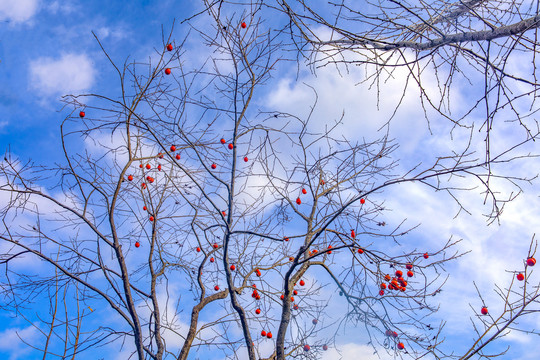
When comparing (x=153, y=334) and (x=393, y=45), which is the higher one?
(x=393, y=45)

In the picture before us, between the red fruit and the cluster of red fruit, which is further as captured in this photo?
the cluster of red fruit

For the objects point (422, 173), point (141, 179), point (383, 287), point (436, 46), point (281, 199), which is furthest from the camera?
point (141, 179)

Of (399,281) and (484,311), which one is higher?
(399,281)

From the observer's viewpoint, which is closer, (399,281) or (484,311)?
(484,311)

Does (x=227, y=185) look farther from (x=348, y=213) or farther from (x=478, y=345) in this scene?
(x=478, y=345)

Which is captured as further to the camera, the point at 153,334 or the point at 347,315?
the point at 153,334

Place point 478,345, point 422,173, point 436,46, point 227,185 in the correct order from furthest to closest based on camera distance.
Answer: point 227,185, point 478,345, point 422,173, point 436,46

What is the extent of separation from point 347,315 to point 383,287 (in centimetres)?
49

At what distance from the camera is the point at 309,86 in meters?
4.23

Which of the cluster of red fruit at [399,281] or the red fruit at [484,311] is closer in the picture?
the red fruit at [484,311]

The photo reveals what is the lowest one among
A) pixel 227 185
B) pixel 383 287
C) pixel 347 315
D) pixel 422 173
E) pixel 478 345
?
pixel 478 345

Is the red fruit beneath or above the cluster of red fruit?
beneath

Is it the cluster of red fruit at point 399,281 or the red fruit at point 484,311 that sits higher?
the cluster of red fruit at point 399,281

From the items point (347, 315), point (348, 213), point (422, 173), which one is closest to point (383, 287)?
point (347, 315)
